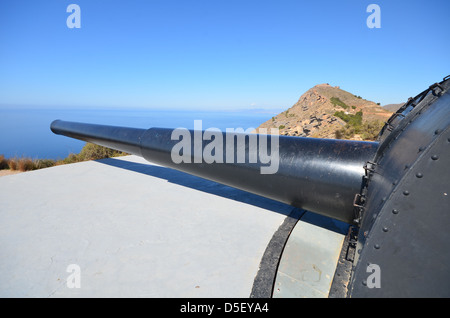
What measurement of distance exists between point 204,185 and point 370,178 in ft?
10.2

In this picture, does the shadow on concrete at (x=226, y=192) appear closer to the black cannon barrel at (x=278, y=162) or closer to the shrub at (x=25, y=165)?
the black cannon barrel at (x=278, y=162)

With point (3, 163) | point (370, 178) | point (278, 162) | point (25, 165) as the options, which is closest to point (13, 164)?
point (25, 165)

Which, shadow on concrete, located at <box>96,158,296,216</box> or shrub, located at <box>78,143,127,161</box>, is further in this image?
shrub, located at <box>78,143,127,161</box>

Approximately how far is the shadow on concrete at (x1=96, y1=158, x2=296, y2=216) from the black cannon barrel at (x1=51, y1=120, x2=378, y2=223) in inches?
44.6

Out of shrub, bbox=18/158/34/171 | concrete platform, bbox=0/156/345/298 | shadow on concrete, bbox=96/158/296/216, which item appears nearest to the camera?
concrete platform, bbox=0/156/345/298

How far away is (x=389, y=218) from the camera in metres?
1.14

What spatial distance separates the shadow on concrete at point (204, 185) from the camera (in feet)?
11.9

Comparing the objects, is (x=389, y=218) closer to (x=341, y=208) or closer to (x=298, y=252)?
(x=341, y=208)

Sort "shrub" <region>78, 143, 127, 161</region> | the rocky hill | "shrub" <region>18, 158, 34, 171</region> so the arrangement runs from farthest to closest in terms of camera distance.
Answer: the rocky hill < "shrub" <region>78, 143, 127, 161</region> < "shrub" <region>18, 158, 34, 171</region>

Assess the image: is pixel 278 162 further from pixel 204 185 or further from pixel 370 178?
pixel 204 185

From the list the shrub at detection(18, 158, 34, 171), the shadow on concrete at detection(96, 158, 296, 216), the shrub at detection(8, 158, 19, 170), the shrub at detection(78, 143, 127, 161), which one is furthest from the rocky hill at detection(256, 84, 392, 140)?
the shrub at detection(8, 158, 19, 170)

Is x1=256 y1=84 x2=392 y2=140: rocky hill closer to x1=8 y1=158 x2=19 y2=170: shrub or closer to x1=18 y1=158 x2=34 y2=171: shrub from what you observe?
x1=18 y1=158 x2=34 y2=171: shrub

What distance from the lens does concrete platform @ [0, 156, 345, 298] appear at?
2002 millimetres
